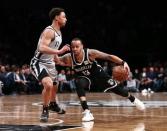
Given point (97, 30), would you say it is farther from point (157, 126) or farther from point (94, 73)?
point (157, 126)

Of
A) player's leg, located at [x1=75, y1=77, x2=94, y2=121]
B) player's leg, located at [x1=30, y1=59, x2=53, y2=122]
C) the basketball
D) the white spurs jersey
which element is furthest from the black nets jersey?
the basketball

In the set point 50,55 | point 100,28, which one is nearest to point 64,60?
point 50,55

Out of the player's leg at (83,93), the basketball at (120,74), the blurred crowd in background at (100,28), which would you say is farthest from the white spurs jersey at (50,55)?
the blurred crowd in background at (100,28)

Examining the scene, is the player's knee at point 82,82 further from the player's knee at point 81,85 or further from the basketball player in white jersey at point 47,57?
the basketball player in white jersey at point 47,57

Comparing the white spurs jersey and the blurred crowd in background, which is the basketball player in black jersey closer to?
the white spurs jersey

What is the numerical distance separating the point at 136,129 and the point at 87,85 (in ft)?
6.07

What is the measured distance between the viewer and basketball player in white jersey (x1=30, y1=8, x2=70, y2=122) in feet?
24.4

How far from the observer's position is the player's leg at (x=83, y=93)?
749cm

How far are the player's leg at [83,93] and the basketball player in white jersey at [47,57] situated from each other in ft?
1.44

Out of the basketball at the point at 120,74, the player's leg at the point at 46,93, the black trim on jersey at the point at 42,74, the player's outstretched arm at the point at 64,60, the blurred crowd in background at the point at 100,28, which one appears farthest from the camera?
the blurred crowd in background at the point at 100,28

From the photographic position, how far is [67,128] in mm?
6445

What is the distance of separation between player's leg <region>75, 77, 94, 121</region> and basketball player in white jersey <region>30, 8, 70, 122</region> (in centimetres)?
44

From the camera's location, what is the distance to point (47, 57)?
782 centimetres

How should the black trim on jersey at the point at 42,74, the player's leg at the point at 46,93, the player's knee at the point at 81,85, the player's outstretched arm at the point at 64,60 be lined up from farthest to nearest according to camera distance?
1. the player's outstretched arm at the point at 64,60
2. the player's knee at the point at 81,85
3. the black trim on jersey at the point at 42,74
4. the player's leg at the point at 46,93
